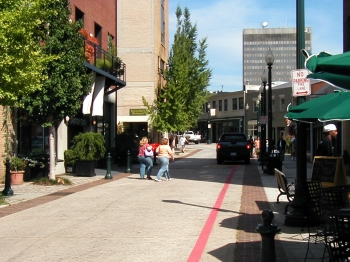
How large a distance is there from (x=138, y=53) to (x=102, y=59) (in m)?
16.0

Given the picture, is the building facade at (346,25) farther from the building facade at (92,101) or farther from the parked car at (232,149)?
the building facade at (92,101)

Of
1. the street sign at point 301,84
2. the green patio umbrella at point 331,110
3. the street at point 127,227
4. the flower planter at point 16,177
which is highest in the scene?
the street sign at point 301,84

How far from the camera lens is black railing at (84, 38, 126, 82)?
23.6m

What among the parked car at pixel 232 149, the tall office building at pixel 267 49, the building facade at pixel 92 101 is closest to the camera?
the building facade at pixel 92 101

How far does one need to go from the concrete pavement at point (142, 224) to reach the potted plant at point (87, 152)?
3.91 m

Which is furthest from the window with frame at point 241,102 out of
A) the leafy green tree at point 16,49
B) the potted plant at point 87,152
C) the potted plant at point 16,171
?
the leafy green tree at point 16,49

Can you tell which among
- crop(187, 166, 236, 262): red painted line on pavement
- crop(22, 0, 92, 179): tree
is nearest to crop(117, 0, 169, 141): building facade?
crop(22, 0, 92, 179): tree

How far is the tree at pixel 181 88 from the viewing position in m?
40.9

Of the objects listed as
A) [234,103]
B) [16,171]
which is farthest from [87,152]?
[234,103]

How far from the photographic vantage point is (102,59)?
26188mm

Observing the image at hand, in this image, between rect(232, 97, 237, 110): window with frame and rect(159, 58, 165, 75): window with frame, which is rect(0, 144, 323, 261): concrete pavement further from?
rect(232, 97, 237, 110): window with frame

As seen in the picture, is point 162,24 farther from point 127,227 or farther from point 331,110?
point 331,110

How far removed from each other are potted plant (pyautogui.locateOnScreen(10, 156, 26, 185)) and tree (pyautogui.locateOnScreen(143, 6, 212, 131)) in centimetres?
2255

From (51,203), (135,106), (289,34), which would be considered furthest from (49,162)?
(289,34)
